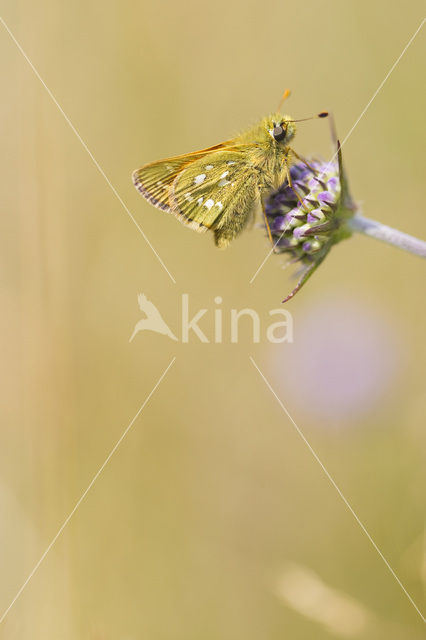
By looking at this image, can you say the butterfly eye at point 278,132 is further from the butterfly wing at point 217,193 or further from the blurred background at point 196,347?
the blurred background at point 196,347

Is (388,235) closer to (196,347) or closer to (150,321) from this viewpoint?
(196,347)

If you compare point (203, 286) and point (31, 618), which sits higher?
point (203, 286)

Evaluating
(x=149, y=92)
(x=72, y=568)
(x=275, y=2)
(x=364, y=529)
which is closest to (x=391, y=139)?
(x=275, y=2)

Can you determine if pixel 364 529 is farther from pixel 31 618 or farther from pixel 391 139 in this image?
pixel 391 139

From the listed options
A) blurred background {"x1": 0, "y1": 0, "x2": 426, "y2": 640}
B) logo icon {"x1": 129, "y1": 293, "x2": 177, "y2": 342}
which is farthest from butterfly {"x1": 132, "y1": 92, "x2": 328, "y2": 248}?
logo icon {"x1": 129, "y1": 293, "x2": 177, "y2": 342}

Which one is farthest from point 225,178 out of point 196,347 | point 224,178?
point 196,347

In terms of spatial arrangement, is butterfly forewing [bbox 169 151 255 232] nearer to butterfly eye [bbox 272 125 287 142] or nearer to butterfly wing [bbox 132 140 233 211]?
butterfly wing [bbox 132 140 233 211]

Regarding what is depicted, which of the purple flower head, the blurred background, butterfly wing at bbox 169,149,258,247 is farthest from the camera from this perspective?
the blurred background
